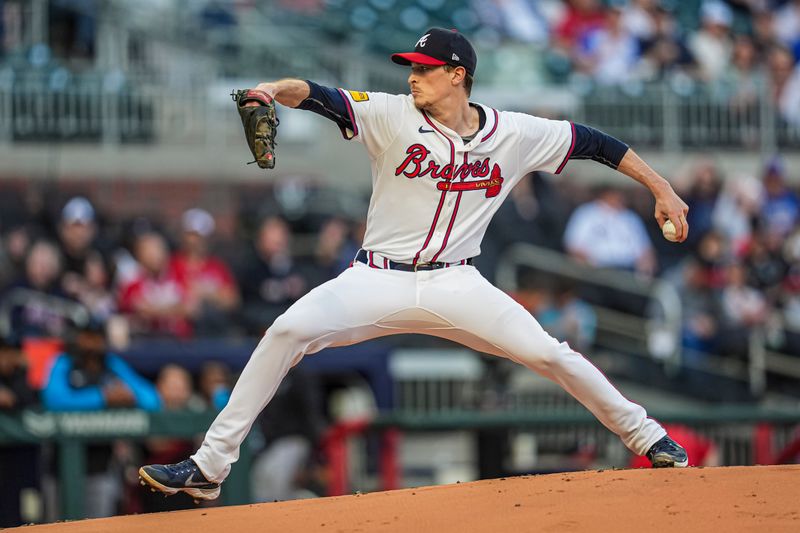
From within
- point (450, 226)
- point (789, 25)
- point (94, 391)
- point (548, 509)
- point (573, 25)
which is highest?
point (789, 25)

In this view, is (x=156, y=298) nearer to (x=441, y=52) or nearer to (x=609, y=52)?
(x=441, y=52)

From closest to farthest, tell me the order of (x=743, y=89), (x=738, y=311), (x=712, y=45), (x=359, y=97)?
(x=359, y=97) < (x=738, y=311) < (x=743, y=89) < (x=712, y=45)

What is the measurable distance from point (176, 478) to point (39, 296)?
5.20 metres

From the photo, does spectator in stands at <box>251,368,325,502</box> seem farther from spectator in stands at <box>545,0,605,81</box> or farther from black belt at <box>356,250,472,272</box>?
spectator in stands at <box>545,0,605,81</box>

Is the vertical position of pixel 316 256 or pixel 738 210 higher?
pixel 738 210

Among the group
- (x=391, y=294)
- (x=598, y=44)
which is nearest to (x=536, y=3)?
(x=598, y=44)

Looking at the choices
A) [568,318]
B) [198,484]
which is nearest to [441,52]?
[198,484]

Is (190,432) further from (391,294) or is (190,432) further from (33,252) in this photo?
(391,294)

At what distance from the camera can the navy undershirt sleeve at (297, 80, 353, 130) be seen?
615 centimetres

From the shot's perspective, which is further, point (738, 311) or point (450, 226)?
point (738, 311)

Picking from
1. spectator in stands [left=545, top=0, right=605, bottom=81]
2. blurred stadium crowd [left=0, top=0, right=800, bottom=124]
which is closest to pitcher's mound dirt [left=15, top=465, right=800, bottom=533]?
blurred stadium crowd [left=0, top=0, right=800, bottom=124]

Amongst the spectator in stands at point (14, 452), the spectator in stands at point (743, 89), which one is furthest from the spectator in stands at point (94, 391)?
the spectator in stands at point (743, 89)

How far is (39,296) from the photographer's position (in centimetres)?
1098

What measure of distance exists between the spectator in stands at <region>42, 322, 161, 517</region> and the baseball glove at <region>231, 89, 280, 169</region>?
169 inches
